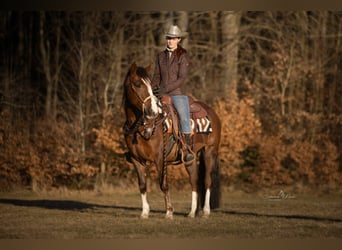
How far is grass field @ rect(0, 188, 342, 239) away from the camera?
35.6 ft

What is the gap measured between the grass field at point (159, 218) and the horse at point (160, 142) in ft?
1.33

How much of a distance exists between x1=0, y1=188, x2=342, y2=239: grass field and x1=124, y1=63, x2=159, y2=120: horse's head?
1.65m

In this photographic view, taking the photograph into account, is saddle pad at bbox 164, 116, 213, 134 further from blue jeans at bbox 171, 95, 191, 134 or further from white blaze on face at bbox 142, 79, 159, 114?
white blaze on face at bbox 142, 79, 159, 114

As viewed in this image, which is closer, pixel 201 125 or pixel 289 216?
pixel 201 125

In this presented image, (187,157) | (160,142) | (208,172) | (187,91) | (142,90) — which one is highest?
(187,91)

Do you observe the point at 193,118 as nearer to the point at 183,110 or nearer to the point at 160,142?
the point at 183,110

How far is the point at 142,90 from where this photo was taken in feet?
37.9

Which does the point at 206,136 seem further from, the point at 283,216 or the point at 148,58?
the point at 148,58

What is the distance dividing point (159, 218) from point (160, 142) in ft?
3.94

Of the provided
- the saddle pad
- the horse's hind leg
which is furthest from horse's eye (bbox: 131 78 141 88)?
the horse's hind leg

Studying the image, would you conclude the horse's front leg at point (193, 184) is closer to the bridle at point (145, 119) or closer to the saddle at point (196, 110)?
the saddle at point (196, 110)

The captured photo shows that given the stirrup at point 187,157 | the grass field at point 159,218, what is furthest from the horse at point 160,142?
the grass field at point 159,218

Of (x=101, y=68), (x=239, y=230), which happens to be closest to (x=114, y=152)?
(x=101, y=68)

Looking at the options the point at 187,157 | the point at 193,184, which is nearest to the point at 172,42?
the point at 187,157
